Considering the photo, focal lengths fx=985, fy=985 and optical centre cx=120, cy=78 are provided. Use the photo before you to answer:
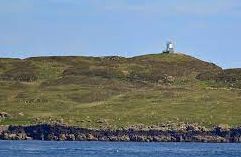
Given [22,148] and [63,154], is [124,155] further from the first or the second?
[22,148]

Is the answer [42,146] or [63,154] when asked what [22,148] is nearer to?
[42,146]

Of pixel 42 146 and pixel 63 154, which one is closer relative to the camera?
pixel 63 154

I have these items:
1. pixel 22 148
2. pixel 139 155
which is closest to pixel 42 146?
pixel 22 148

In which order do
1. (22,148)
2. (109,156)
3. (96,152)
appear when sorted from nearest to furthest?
(109,156), (96,152), (22,148)

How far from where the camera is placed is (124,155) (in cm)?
14675

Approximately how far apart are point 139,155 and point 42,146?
108ft

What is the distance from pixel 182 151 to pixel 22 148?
2714cm

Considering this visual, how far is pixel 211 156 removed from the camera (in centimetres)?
14812

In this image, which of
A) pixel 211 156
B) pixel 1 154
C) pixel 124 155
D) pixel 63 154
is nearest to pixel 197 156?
pixel 211 156

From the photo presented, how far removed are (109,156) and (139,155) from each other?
18.8 ft

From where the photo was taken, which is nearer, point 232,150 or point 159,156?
point 159,156

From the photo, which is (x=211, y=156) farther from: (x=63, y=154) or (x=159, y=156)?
(x=63, y=154)

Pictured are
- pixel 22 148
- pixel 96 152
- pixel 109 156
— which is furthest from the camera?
pixel 22 148

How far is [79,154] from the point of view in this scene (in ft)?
481
